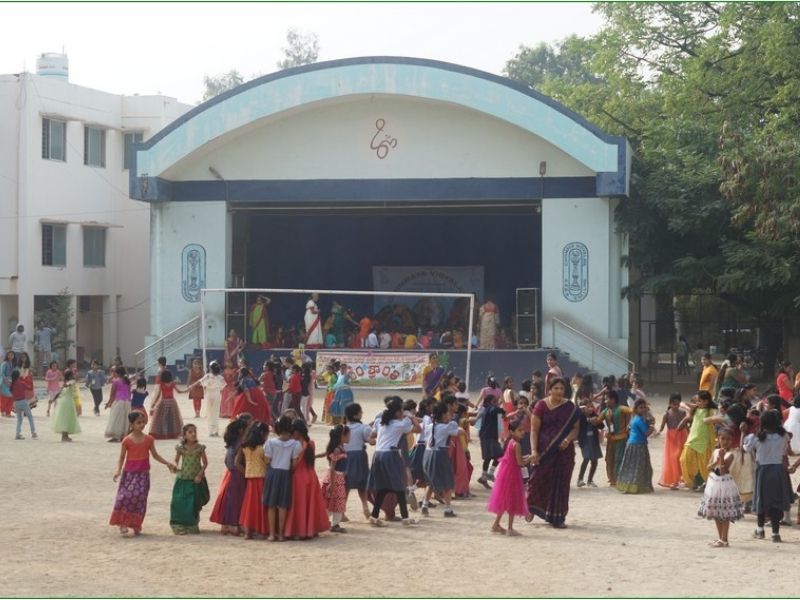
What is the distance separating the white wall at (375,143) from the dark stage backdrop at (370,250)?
11.1 feet

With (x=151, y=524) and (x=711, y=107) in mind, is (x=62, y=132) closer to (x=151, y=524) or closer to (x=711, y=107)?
(x=711, y=107)

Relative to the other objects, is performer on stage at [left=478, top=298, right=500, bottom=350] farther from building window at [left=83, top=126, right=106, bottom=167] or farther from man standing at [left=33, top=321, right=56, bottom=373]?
building window at [left=83, top=126, right=106, bottom=167]

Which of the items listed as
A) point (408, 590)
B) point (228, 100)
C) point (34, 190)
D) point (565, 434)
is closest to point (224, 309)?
point (228, 100)

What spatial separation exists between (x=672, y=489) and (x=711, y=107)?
58.1 feet

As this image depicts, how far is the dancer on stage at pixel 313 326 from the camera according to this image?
30.5 m

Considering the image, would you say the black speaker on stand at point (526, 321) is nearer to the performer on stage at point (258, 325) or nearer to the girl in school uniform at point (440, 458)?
the performer on stage at point (258, 325)

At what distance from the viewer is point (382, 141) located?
30953mm

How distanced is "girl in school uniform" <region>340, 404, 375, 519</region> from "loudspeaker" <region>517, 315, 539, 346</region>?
17.1 m

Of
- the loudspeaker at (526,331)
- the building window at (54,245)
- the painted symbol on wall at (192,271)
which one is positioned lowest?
the loudspeaker at (526,331)

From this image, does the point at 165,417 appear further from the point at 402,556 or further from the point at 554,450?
the point at 402,556

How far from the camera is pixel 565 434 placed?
12828 mm

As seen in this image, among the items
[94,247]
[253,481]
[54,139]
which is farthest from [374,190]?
[253,481]

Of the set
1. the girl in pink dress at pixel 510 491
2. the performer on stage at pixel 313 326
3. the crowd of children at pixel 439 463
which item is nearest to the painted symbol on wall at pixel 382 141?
the performer on stage at pixel 313 326

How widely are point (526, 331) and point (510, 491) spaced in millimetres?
17611
